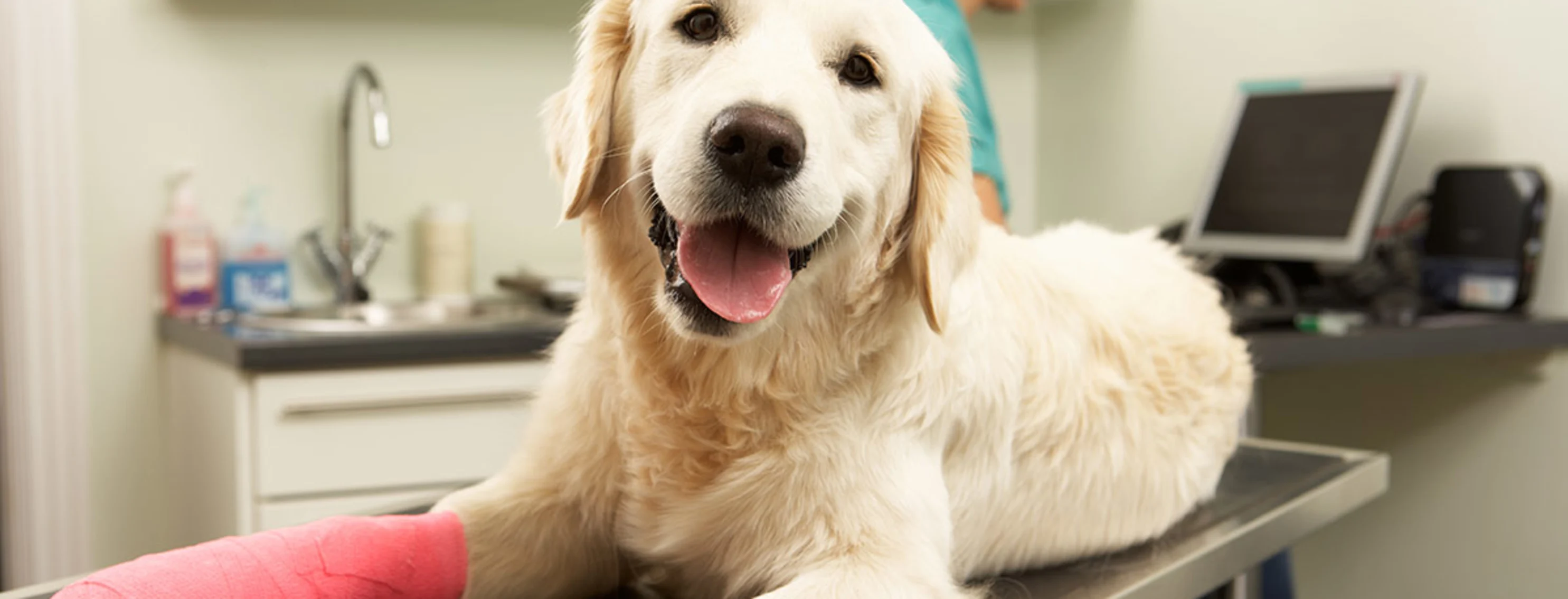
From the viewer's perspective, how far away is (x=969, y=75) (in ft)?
5.77

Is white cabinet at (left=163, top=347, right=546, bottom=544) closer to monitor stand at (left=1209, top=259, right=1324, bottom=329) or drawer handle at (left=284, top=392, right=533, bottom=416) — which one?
drawer handle at (left=284, top=392, right=533, bottom=416)

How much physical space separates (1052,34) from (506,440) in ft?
6.96

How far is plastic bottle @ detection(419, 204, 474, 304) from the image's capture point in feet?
9.59

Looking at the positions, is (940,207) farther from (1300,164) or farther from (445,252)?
(445,252)

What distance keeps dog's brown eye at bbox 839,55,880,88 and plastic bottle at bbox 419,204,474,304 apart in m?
2.09

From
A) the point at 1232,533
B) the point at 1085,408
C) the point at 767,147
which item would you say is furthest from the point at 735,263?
the point at 1232,533

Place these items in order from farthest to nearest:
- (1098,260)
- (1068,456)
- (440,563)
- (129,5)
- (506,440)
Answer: (129,5), (506,440), (1098,260), (1068,456), (440,563)

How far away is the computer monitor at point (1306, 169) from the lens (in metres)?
2.44

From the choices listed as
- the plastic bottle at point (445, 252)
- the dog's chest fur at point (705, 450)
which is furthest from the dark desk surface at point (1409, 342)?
the plastic bottle at point (445, 252)

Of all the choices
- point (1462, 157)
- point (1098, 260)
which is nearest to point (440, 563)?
point (1098, 260)

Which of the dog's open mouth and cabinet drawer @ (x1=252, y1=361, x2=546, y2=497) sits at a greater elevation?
the dog's open mouth

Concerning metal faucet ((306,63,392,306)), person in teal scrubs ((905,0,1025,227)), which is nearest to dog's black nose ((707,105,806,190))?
person in teal scrubs ((905,0,1025,227))

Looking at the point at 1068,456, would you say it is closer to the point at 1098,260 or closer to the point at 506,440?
the point at 1098,260

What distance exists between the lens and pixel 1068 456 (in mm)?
1190
